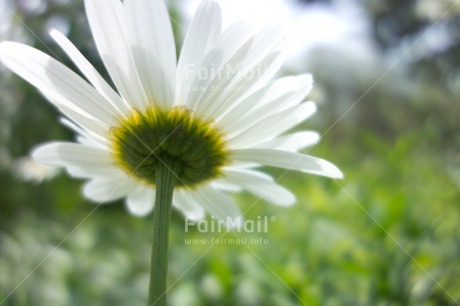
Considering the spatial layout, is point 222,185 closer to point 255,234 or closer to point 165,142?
point 165,142

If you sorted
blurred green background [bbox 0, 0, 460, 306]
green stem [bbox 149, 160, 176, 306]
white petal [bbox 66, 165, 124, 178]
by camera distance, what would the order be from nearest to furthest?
green stem [bbox 149, 160, 176, 306] → white petal [bbox 66, 165, 124, 178] → blurred green background [bbox 0, 0, 460, 306]

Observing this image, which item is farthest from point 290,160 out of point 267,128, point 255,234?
point 255,234

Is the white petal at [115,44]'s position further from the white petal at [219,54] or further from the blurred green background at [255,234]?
the blurred green background at [255,234]

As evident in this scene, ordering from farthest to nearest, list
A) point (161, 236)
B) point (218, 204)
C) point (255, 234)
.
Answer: point (255, 234)
point (218, 204)
point (161, 236)

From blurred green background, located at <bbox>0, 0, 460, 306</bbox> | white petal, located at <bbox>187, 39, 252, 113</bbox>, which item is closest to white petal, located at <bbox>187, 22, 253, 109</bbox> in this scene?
white petal, located at <bbox>187, 39, 252, 113</bbox>

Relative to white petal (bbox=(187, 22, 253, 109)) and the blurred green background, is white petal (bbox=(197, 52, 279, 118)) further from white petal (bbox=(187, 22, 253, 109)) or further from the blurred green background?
the blurred green background

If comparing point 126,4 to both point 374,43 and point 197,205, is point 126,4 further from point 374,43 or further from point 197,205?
point 374,43

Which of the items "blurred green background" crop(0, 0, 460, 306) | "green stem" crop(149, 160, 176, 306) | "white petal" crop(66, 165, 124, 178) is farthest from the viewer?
"blurred green background" crop(0, 0, 460, 306)
